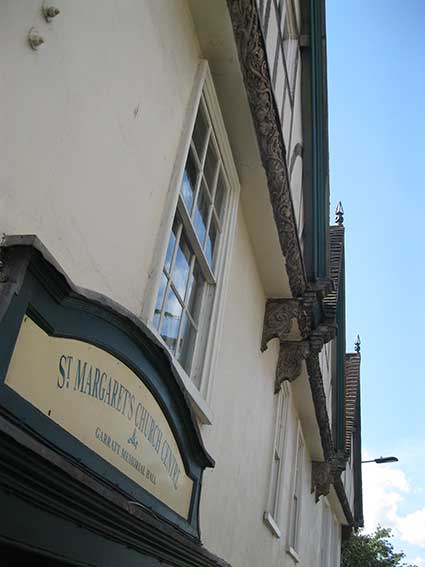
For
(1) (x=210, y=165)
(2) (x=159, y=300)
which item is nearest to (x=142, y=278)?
(2) (x=159, y=300)

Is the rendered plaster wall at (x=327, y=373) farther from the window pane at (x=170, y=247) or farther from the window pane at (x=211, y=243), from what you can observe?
the window pane at (x=170, y=247)

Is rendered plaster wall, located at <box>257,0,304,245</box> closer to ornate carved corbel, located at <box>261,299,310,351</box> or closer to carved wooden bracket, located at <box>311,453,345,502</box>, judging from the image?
ornate carved corbel, located at <box>261,299,310,351</box>

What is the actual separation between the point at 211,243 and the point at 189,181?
2.64 ft

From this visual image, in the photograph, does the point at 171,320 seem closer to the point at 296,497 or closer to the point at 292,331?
the point at 292,331

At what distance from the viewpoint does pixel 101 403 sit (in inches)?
112

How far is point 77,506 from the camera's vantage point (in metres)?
2.47

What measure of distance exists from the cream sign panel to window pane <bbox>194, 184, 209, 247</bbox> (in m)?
1.86

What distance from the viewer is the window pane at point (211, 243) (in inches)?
211

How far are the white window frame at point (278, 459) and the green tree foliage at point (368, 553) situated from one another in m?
23.0

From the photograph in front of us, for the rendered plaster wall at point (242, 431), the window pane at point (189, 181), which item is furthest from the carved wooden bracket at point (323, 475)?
the window pane at point (189, 181)

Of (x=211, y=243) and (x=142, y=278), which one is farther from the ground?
(x=211, y=243)

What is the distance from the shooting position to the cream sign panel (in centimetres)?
235

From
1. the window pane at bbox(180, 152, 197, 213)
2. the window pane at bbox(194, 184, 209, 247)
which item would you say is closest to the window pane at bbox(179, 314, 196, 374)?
the window pane at bbox(194, 184, 209, 247)

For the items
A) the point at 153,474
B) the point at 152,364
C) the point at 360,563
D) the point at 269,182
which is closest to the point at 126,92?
the point at 152,364
